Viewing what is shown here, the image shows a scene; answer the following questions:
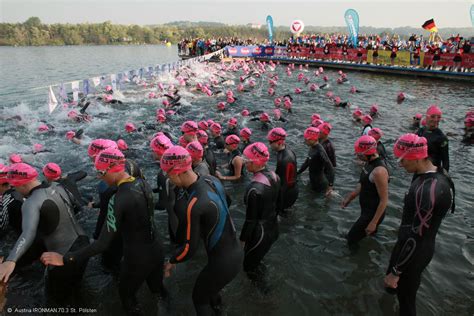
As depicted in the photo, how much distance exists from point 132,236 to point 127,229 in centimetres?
10

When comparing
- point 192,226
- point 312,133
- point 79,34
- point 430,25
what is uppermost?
point 79,34

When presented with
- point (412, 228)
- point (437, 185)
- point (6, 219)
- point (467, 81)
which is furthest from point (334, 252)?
point (467, 81)

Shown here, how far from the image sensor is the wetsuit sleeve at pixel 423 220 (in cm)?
319

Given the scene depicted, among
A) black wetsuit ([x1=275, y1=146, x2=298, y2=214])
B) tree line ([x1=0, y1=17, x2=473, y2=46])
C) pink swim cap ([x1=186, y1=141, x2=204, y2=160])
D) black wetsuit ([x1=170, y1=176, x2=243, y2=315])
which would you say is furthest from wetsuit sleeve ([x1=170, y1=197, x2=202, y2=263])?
tree line ([x1=0, y1=17, x2=473, y2=46])

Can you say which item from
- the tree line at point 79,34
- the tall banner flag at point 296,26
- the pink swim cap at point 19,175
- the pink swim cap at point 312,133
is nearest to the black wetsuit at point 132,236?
the pink swim cap at point 19,175

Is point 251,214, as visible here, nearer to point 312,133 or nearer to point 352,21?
point 312,133

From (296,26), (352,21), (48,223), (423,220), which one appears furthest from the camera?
(296,26)

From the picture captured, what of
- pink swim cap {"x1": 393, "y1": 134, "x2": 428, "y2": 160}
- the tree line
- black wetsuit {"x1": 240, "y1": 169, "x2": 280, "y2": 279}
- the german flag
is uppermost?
the tree line

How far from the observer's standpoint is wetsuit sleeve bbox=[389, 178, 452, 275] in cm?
319

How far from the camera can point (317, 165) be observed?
23.4ft

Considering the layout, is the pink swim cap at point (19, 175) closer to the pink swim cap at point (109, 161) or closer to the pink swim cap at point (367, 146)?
A: the pink swim cap at point (109, 161)

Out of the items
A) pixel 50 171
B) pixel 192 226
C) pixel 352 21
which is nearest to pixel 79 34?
pixel 352 21

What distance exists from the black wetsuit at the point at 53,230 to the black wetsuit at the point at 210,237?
129cm

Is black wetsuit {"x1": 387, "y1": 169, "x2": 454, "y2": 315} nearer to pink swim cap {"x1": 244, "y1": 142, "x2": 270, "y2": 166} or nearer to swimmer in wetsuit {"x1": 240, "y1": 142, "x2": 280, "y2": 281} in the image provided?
swimmer in wetsuit {"x1": 240, "y1": 142, "x2": 280, "y2": 281}
